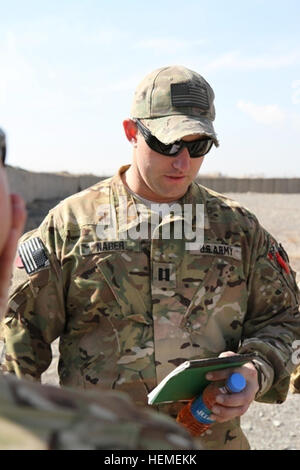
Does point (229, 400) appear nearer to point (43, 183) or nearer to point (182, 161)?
point (182, 161)

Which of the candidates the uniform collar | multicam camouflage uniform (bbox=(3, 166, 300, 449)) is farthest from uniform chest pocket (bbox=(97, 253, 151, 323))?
the uniform collar

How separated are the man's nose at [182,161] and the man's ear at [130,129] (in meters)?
0.22

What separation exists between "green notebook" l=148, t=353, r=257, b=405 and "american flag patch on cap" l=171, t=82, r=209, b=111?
3.20 ft

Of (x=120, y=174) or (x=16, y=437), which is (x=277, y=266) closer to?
(x=120, y=174)

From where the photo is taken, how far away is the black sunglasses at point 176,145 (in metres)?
2.53

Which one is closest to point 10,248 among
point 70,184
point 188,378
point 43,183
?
point 188,378

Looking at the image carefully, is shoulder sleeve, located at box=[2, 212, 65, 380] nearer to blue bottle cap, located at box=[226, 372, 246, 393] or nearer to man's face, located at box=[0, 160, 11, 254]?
blue bottle cap, located at box=[226, 372, 246, 393]

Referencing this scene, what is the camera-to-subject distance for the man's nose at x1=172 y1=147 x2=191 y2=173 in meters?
2.51

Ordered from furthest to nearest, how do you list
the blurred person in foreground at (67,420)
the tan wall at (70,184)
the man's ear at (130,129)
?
Result: the tan wall at (70,184) → the man's ear at (130,129) → the blurred person in foreground at (67,420)

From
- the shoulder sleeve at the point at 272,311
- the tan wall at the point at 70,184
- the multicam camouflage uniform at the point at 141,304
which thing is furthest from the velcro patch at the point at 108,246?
the tan wall at the point at 70,184

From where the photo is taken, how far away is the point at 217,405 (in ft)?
7.38

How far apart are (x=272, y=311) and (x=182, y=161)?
0.69 m

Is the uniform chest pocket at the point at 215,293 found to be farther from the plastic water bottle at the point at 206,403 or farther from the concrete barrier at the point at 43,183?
the concrete barrier at the point at 43,183
